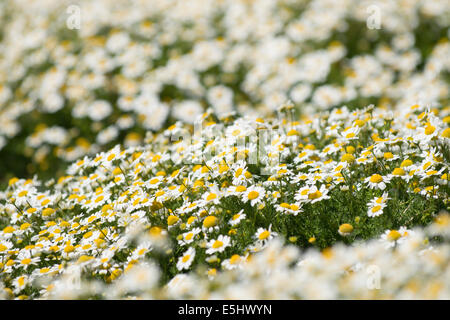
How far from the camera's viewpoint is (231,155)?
3318 mm

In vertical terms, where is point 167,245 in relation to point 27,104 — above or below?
below

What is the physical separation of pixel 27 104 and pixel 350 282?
6.79 metres

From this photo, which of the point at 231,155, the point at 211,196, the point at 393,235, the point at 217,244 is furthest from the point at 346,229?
the point at 231,155

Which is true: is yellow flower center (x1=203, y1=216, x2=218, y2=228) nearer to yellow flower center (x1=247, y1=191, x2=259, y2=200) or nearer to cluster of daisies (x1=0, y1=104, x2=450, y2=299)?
cluster of daisies (x1=0, y1=104, x2=450, y2=299)

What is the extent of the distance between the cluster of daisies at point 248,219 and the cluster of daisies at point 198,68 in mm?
2982

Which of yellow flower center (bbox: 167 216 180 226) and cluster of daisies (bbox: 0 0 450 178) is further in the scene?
cluster of daisies (bbox: 0 0 450 178)

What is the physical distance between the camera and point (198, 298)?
7.50 feet

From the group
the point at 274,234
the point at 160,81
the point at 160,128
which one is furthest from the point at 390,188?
the point at 160,81

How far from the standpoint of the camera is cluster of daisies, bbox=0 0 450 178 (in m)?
6.75

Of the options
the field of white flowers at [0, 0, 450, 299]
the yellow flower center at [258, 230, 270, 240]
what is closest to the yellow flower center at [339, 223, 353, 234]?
the field of white flowers at [0, 0, 450, 299]

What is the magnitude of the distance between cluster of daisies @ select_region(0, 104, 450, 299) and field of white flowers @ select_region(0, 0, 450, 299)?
0.05ft

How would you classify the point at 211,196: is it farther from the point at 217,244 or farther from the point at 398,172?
the point at 398,172

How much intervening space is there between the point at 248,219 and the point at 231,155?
1.93 ft

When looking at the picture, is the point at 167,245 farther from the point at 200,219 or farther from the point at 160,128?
the point at 160,128
